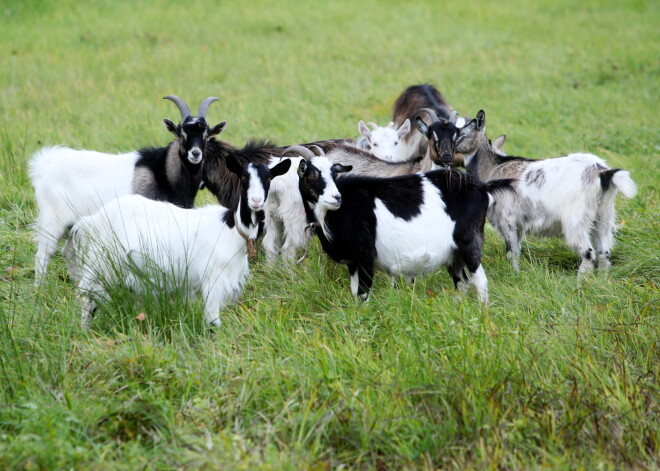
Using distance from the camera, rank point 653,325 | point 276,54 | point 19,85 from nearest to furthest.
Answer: point 653,325, point 19,85, point 276,54

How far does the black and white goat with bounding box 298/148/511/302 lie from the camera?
570 centimetres

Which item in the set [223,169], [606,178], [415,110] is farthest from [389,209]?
[415,110]

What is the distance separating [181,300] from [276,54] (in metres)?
12.0

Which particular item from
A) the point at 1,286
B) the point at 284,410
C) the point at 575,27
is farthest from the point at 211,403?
the point at 575,27

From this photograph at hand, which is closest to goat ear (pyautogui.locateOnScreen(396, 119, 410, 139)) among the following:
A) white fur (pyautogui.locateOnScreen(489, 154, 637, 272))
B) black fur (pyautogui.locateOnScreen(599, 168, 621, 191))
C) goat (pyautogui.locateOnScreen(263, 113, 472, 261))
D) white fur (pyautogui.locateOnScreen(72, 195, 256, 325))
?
goat (pyautogui.locateOnScreen(263, 113, 472, 261))

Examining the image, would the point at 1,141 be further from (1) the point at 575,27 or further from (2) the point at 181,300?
(1) the point at 575,27

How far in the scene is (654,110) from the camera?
40.9 ft

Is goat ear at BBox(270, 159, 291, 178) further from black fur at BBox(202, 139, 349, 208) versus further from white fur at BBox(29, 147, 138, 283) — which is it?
white fur at BBox(29, 147, 138, 283)

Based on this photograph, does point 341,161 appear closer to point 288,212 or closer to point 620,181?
point 288,212

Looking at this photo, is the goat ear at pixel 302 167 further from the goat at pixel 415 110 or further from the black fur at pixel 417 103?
the black fur at pixel 417 103

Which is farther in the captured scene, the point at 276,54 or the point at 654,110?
the point at 276,54

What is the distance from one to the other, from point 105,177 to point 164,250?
2045 mm

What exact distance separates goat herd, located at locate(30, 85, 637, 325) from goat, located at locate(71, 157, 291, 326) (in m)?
0.01

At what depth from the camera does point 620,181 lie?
20.4 ft
